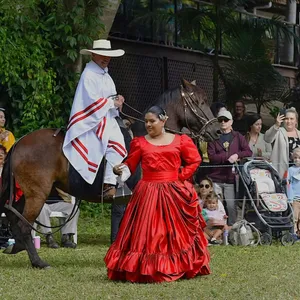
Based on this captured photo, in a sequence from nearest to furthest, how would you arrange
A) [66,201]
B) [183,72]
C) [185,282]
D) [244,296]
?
1. [244,296]
2. [185,282]
3. [66,201]
4. [183,72]

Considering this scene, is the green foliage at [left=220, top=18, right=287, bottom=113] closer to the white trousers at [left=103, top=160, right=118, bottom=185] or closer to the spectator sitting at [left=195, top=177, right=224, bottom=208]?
the spectator sitting at [left=195, top=177, right=224, bottom=208]

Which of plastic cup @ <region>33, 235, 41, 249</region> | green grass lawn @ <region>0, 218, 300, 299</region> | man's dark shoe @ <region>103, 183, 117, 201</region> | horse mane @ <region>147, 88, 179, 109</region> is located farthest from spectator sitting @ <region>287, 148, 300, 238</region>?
man's dark shoe @ <region>103, 183, 117, 201</region>

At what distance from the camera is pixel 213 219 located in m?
14.1

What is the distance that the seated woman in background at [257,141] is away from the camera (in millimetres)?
15156

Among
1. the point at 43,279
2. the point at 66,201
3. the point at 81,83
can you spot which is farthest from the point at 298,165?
the point at 43,279

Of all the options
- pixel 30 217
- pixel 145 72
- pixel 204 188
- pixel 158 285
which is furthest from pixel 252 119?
pixel 158 285

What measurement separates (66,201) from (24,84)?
314 cm

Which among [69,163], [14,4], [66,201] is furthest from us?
[14,4]

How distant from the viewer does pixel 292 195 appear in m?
14.6

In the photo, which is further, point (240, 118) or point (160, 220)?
point (240, 118)

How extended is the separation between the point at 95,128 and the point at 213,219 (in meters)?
3.33

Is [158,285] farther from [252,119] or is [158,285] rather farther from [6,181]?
[252,119]

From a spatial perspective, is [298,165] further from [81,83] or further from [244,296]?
[244,296]

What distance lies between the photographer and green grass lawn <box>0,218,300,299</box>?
9.17 m
